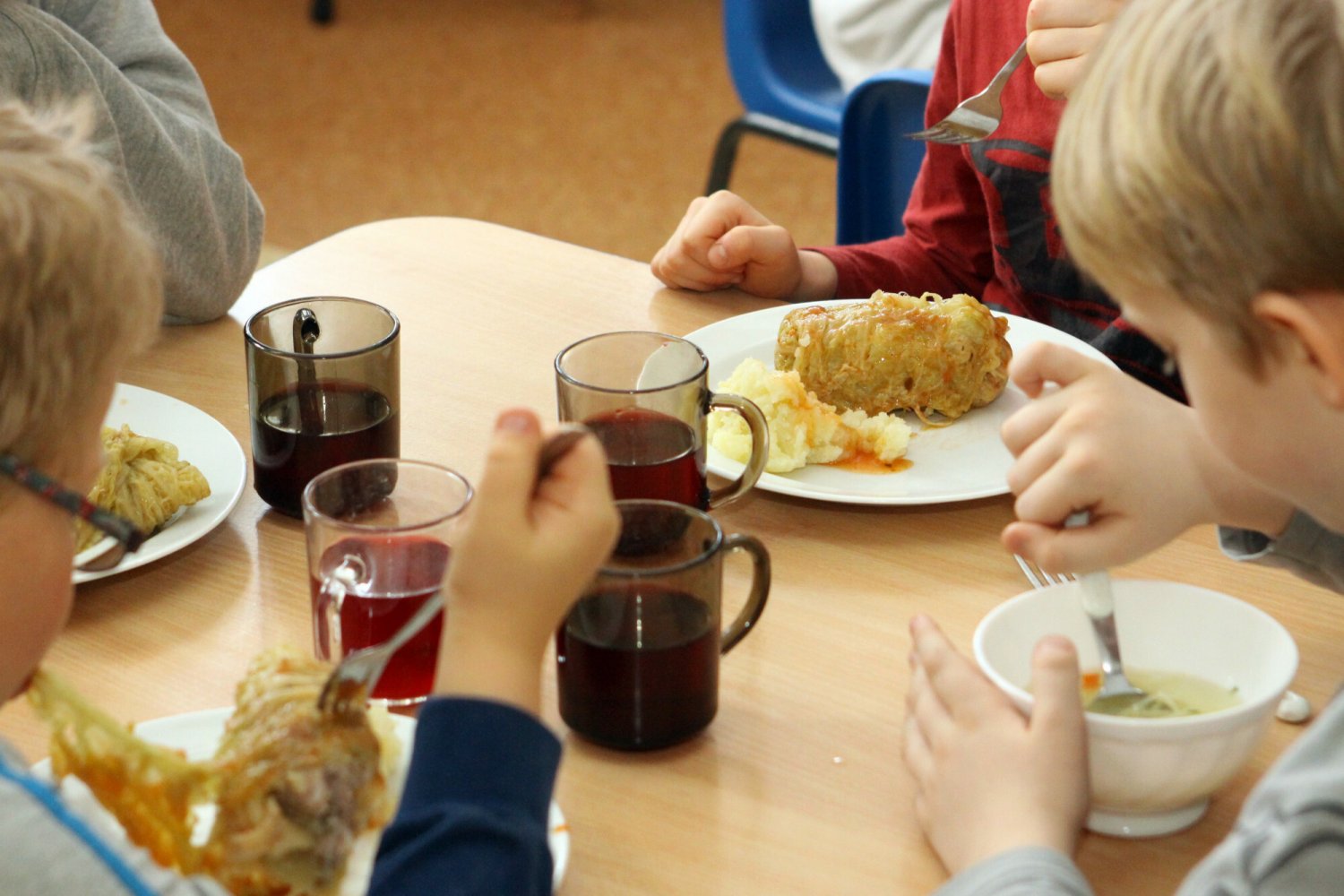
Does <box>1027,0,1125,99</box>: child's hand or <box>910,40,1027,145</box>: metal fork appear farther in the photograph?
<box>910,40,1027,145</box>: metal fork

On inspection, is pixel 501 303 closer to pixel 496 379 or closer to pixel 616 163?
pixel 496 379

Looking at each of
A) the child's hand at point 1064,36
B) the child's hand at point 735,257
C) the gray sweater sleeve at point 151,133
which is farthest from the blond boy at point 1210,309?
the gray sweater sleeve at point 151,133

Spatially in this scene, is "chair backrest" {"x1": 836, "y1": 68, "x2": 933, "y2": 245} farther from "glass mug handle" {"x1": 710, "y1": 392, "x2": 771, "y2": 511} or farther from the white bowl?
the white bowl

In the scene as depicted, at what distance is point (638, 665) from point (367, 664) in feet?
0.47

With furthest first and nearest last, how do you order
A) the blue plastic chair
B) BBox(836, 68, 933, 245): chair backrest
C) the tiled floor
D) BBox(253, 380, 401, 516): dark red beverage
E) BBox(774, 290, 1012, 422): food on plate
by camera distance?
the tiled floor
the blue plastic chair
BBox(836, 68, 933, 245): chair backrest
BBox(774, 290, 1012, 422): food on plate
BBox(253, 380, 401, 516): dark red beverage

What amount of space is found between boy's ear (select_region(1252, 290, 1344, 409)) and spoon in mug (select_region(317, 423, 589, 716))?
11.9 inches

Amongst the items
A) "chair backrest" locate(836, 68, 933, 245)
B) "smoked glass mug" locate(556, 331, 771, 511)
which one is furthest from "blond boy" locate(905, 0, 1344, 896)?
"chair backrest" locate(836, 68, 933, 245)

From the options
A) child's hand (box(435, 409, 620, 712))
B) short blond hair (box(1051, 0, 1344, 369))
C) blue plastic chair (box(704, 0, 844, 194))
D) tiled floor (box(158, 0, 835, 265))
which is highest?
short blond hair (box(1051, 0, 1344, 369))

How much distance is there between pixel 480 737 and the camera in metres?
0.63

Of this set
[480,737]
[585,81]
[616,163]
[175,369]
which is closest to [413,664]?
[480,737]

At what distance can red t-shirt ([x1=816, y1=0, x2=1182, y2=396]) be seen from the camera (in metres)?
1.38

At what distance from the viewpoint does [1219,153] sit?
1.99 feet

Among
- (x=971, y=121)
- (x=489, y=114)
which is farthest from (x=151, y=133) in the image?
(x=489, y=114)

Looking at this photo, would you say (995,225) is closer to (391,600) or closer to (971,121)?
(971,121)
